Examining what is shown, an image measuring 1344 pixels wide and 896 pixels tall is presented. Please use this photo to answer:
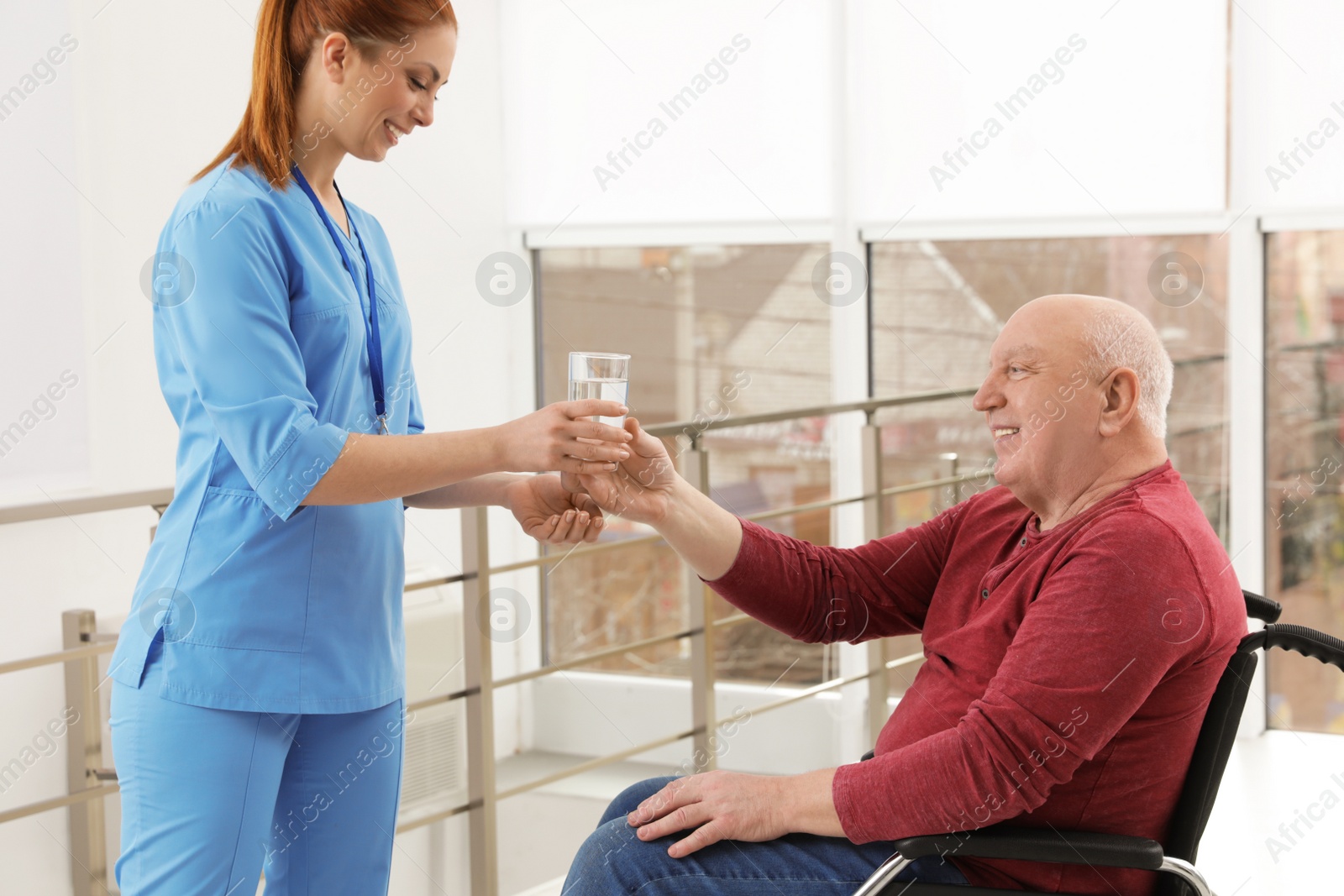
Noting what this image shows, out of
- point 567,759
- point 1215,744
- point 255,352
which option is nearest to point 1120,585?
point 1215,744

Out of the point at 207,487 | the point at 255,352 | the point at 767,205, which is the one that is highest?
the point at 767,205

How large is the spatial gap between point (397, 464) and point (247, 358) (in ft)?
0.58

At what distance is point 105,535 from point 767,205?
227 cm

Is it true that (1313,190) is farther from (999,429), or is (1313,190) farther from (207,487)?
(207,487)

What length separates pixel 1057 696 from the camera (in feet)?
4.26

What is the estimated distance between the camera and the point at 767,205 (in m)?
4.14

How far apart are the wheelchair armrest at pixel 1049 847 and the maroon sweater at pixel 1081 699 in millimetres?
42

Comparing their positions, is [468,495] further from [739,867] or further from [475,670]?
[475,670]

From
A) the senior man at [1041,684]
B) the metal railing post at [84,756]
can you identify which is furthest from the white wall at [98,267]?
the senior man at [1041,684]

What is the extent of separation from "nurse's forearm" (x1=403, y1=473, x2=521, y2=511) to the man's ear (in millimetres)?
737

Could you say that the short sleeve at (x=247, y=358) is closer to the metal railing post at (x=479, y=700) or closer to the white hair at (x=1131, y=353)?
the white hair at (x=1131, y=353)

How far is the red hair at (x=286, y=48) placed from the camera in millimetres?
1269

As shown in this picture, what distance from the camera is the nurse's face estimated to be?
129 cm

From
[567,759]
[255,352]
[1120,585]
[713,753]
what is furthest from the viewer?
[567,759]
